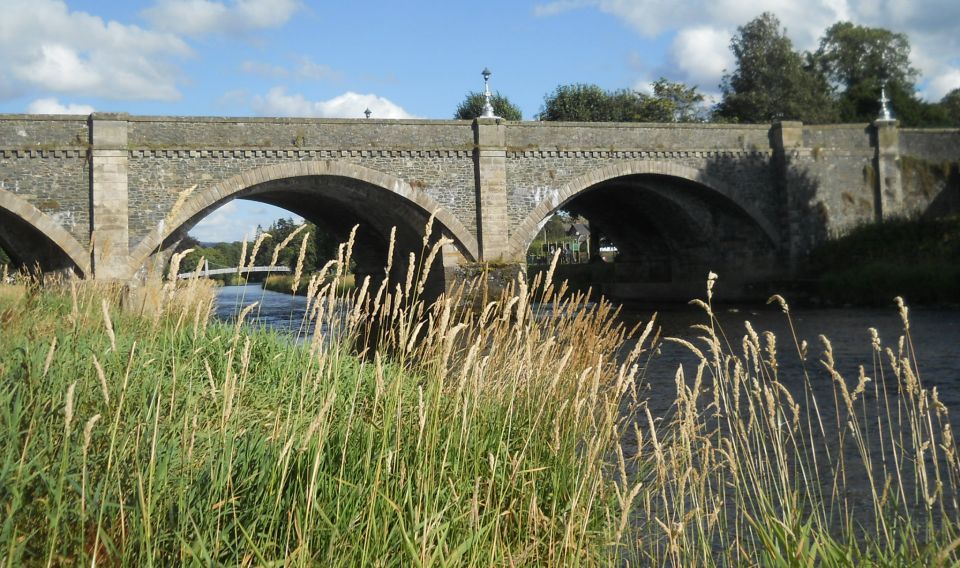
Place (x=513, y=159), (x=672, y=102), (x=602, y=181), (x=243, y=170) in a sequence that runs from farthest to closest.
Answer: (x=672, y=102) → (x=602, y=181) → (x=513, y=159) → (x=243, y=170)

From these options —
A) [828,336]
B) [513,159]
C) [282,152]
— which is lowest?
[828,336]

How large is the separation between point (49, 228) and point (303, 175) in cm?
605

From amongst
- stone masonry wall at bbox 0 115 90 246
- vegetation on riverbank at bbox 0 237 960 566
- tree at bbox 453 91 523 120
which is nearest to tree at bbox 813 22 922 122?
tree at bbox 453 91 523 120

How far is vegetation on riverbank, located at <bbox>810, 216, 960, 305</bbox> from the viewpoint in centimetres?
2242

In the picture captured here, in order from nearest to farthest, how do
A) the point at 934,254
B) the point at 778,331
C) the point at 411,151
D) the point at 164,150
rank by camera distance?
the point at 778,331
the point at 164,150
the point at 411,151
the point at 934,254

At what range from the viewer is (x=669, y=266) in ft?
106

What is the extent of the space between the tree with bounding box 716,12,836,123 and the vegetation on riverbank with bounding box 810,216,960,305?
70.3 feet

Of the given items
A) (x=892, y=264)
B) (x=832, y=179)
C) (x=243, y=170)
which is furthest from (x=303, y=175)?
(x=832, y=179)

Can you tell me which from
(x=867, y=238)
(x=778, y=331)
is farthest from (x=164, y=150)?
(x=867, y=238)

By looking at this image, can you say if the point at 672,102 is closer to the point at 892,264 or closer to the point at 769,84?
the point at 769,84

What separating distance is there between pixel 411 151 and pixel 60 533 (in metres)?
20.3

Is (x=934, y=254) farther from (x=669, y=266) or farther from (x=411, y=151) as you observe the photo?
(x=411, y=151)

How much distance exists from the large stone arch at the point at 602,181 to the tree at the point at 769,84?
22.4 metres

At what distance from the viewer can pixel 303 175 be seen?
2116 cm
